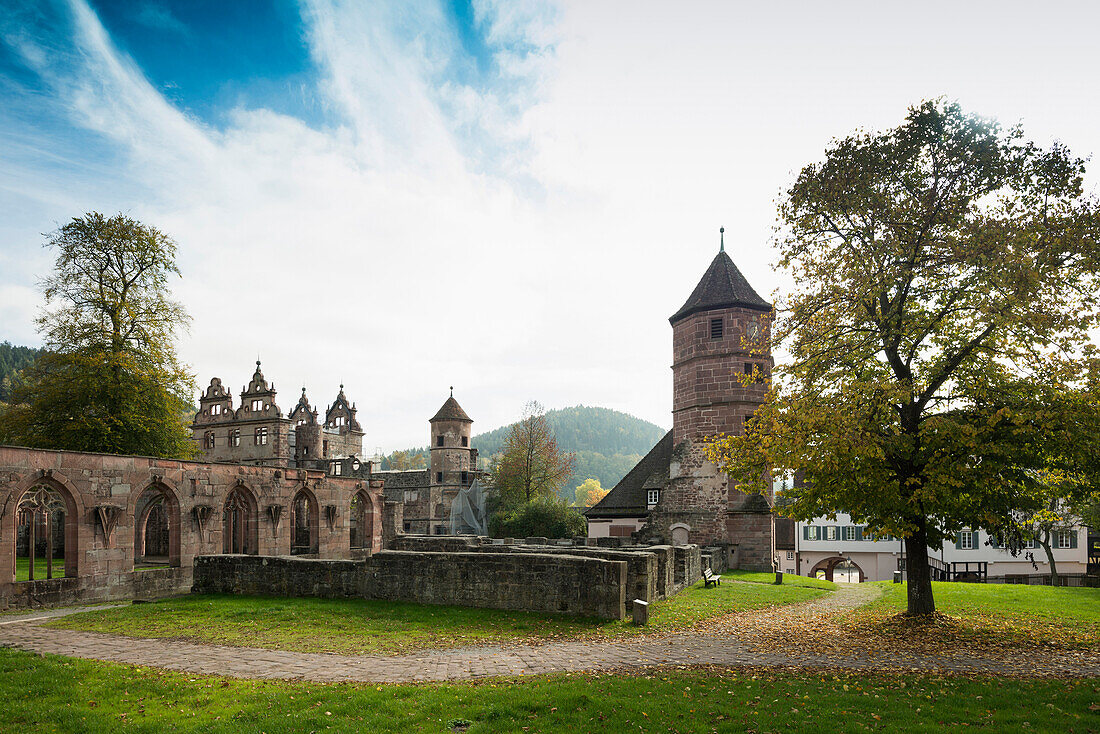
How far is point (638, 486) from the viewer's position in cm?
3894

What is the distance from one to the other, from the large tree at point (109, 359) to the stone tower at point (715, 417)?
23.2m

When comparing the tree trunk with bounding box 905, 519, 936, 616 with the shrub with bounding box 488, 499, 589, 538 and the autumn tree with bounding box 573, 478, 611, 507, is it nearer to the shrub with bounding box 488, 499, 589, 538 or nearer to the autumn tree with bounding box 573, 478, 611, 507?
the shrub with bounding box 488, 499, 589, 538

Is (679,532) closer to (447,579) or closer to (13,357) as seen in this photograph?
(447,579)

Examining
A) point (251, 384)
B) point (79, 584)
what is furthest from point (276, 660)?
point (251, 384)

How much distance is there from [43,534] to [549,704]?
41.2 meters

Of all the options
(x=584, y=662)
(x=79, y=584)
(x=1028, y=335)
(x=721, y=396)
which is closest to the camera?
(x=584, y=662)

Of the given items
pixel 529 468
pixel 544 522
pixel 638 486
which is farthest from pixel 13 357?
pixel 638 486

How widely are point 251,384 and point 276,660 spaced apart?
44027 millimetres

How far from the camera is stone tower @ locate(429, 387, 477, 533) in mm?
54281

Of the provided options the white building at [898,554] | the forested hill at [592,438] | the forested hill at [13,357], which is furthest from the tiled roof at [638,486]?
the forested hill at [592,438]

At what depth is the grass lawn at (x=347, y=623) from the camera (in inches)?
506

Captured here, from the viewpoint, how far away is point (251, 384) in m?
51.2

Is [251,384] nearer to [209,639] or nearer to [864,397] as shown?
[209,639]

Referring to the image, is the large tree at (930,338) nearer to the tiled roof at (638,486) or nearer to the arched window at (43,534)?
the arched window at (43,534)
